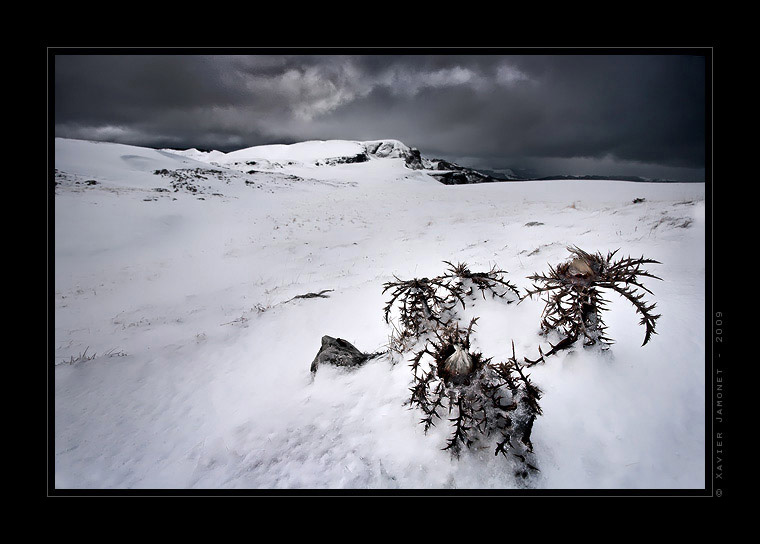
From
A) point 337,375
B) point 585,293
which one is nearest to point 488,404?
point 585,293

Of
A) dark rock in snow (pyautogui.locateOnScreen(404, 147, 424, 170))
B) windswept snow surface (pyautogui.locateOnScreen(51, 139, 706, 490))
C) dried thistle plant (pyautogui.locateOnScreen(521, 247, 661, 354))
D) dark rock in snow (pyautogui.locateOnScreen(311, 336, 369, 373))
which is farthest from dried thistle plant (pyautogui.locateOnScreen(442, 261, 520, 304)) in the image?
dark rock in snow (pyautogui.locateOnScreen(404, 147, 424, 170))

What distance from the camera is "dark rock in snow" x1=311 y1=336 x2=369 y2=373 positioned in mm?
2510

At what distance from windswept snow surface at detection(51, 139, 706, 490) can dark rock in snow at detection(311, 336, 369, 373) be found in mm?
95

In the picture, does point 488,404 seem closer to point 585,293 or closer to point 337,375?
point 585,293

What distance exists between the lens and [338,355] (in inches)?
100

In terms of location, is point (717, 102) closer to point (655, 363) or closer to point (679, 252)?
point (679, 252)

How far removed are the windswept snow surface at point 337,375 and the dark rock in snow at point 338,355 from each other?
3.7 inches

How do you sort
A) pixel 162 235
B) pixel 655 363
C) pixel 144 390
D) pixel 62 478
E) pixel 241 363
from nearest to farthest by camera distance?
pixel 655 363 → pixel 62 478 → pixel 144 390 → pixel 241 363 → pixel 162 235

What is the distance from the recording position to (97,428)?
2398 mm

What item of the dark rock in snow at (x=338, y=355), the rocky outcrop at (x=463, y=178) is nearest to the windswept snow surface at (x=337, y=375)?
the dark rock in snow at (x=338, y=355)

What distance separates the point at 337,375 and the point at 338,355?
0.18 m
